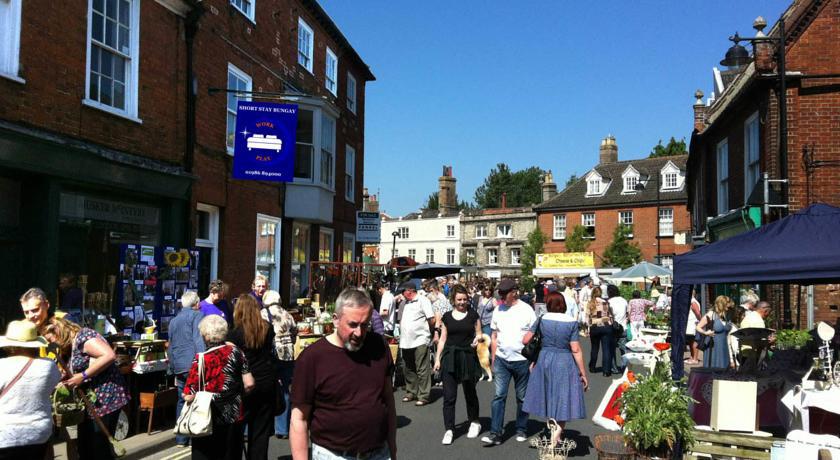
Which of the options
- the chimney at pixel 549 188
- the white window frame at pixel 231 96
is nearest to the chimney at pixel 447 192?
the chimney at pixel 549 188

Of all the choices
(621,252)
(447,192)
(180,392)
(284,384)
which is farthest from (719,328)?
(447,192)

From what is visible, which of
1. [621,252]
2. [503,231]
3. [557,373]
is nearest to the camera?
[557,373]

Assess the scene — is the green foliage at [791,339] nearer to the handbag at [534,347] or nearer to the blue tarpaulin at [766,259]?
the blue tarpaulin at [766,259]

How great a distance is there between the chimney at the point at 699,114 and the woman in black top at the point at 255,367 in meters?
21.4

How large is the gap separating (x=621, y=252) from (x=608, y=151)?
43.8ft

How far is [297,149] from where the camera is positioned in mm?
17641

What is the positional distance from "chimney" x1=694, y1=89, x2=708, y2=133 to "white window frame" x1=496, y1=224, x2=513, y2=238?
36985mm

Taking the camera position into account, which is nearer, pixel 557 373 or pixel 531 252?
pixel 557 373

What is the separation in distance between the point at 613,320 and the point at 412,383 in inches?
225

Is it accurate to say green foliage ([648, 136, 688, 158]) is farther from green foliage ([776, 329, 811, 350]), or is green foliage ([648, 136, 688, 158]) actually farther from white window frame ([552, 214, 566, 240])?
green foliage ([776, 329, 811, 350])

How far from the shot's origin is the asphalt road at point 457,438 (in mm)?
7742

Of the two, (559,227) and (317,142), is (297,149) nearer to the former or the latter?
(317,142)

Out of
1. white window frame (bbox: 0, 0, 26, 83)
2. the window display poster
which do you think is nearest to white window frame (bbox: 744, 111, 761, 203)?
the window display poster

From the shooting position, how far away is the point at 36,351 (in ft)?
15.5
